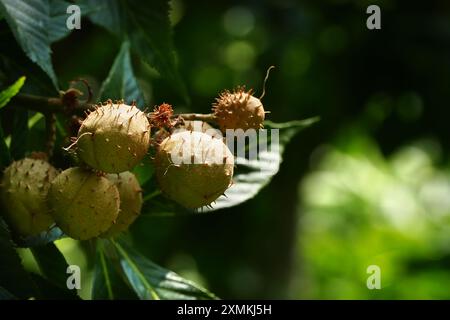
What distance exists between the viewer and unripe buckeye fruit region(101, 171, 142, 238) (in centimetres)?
118

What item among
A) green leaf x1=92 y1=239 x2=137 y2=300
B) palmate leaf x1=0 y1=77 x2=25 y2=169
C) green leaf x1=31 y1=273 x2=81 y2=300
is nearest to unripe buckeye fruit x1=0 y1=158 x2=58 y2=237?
palmate leaf x1=0 y1=77 x2=25 y2=169

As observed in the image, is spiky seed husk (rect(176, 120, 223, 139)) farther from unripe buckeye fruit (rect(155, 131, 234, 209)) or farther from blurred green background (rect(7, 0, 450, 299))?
blurred green background (rect(7, 0, 450, 299))

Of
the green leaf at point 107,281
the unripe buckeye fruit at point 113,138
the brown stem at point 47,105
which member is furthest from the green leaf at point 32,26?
the green leaf at point 107,281

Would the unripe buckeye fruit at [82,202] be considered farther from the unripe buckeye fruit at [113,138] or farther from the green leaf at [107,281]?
the green leaf at [107,281]

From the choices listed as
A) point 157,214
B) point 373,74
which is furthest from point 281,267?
point 157,214

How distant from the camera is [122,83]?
4.81ft

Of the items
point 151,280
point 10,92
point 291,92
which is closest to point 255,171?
point 151,280

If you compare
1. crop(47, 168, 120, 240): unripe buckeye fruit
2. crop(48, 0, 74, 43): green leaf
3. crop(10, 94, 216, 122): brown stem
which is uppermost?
crop(48, 0, 74, 43): green leaf

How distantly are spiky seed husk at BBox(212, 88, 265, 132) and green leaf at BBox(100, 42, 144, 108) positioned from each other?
33 cm

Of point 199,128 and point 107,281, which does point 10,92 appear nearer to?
point 199,128

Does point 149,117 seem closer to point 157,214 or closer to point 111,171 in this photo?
point 111,171

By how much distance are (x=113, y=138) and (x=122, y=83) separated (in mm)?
421

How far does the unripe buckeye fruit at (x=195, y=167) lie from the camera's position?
107 centimetres

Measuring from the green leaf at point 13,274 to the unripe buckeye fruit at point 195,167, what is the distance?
0.22 meters
